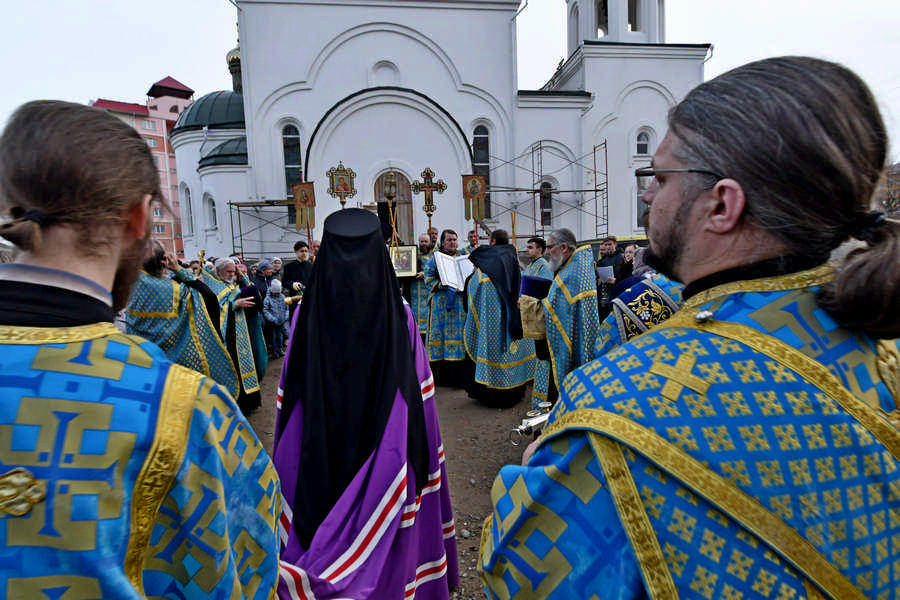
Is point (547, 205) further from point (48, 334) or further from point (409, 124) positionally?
point (48, 334)

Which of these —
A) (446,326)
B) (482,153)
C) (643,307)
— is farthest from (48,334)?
(482,153)

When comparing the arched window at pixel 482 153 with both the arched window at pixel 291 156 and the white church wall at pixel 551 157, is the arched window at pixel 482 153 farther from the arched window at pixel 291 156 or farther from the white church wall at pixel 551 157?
the arched window at pixel 291 156

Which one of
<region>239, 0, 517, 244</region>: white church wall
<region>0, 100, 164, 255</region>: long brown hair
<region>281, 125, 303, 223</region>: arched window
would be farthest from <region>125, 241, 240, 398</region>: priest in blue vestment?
<region>281, 125, 303, 223</region>: arched window

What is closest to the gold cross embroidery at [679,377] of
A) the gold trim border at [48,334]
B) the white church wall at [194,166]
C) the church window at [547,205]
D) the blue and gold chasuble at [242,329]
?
the gold trim border at [48,334]

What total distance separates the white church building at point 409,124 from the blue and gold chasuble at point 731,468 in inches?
633

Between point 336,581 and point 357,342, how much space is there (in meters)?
1.00

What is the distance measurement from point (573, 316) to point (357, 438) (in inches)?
105

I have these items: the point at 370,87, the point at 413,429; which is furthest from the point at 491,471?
the point at 370,87

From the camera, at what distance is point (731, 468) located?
749 mm

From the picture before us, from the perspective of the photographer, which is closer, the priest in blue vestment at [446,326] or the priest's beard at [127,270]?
the priest's beard at [127,270]

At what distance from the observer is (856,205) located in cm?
86

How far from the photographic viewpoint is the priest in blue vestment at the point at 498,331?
6023 millimetres

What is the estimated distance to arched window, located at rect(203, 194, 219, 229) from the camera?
18828mm

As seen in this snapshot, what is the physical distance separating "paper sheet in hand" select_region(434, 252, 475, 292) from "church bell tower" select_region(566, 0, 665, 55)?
17840mm
